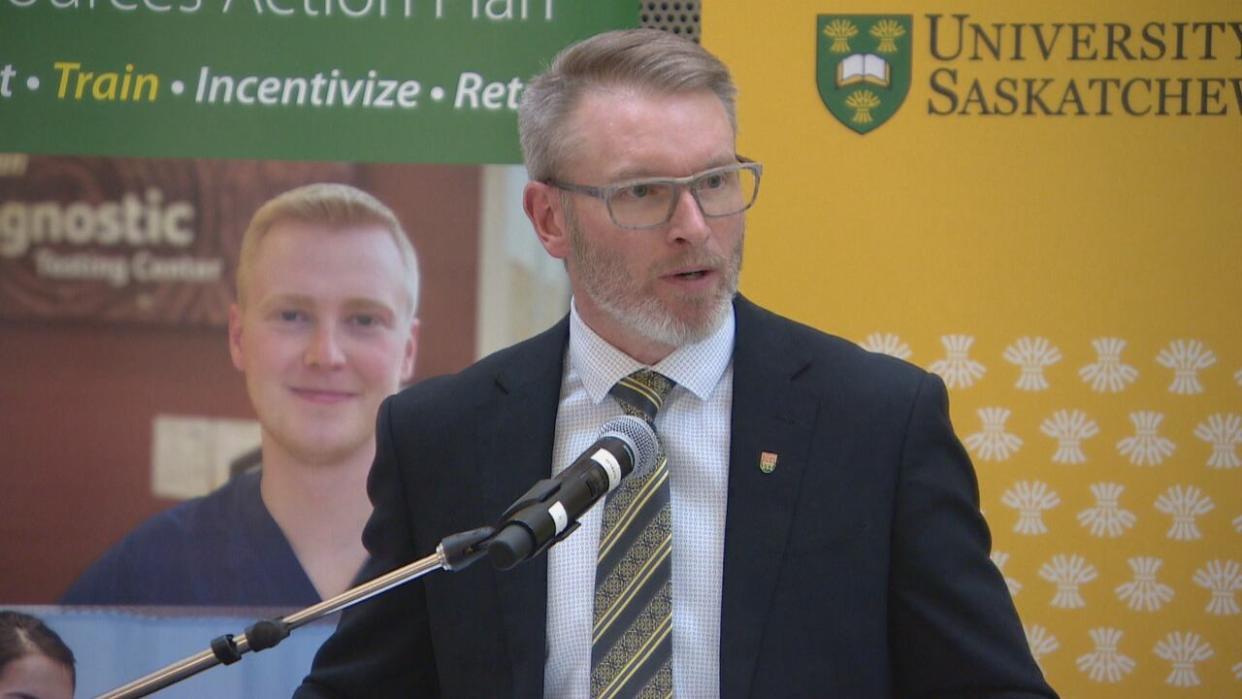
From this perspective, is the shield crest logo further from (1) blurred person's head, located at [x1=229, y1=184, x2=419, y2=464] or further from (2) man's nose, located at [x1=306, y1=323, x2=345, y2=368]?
(2) man's nose, located at [x1=306, y1=323, x2=345, y2=368]

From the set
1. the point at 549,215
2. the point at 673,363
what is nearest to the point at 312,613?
the point at 673,363

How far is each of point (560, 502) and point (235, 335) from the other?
5.96 feet

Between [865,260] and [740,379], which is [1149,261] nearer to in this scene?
[865,260]

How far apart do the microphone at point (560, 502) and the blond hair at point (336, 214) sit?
5.11 feet

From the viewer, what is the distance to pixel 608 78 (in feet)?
6.44

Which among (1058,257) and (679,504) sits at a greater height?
(1058,257)

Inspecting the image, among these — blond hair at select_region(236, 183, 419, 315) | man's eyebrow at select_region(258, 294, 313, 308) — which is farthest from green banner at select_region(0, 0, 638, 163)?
man's eyebrow at select_region(258, 294, 313, 308)

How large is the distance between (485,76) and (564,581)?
1.48 m

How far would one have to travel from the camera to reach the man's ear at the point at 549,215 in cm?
206

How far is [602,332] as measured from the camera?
2.00 m

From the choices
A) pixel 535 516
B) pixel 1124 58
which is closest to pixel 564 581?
pixel 535 516

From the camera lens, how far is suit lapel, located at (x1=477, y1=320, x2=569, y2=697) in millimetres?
1838

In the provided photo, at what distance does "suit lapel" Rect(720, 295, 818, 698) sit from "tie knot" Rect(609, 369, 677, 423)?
0.09 m

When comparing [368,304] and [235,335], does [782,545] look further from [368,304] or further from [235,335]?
[235,335]
